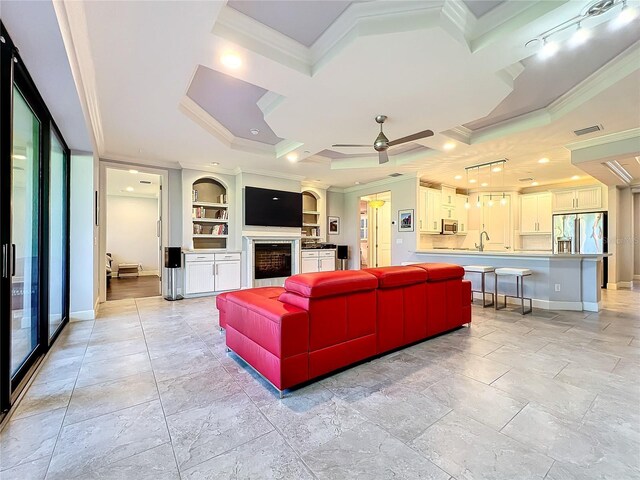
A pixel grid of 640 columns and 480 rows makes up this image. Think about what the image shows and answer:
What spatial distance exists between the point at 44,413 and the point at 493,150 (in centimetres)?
604

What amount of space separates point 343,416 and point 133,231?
976 cm

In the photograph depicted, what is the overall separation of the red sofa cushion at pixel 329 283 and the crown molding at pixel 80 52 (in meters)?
2.14

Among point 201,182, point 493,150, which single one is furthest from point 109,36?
point 493,150

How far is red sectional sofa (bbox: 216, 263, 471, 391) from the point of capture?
2096mm

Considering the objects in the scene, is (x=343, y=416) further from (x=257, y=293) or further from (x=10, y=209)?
(x=10, y=209)

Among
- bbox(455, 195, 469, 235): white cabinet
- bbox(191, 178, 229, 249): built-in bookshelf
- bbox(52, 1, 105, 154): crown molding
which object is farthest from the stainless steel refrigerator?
bbox(52, 1, 105, 154): crown molding

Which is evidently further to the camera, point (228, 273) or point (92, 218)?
point (228, 273)

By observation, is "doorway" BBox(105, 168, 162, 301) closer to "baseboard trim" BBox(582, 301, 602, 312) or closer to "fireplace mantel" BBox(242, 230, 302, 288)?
"fireplace mantel" BBox(242, 230, 302, 288)

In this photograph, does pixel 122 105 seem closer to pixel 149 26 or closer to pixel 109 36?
pixel 109 36

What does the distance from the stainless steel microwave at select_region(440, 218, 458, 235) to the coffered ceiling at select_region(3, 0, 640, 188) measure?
2.90 m

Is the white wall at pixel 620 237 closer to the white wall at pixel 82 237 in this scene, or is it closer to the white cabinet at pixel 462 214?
the white cabinet at pixel 462 214

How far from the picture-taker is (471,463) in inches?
56.5

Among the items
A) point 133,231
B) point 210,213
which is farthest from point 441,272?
point 133,231

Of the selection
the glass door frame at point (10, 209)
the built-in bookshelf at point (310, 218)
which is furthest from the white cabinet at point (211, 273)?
the glass door frame at point (10, 209)
